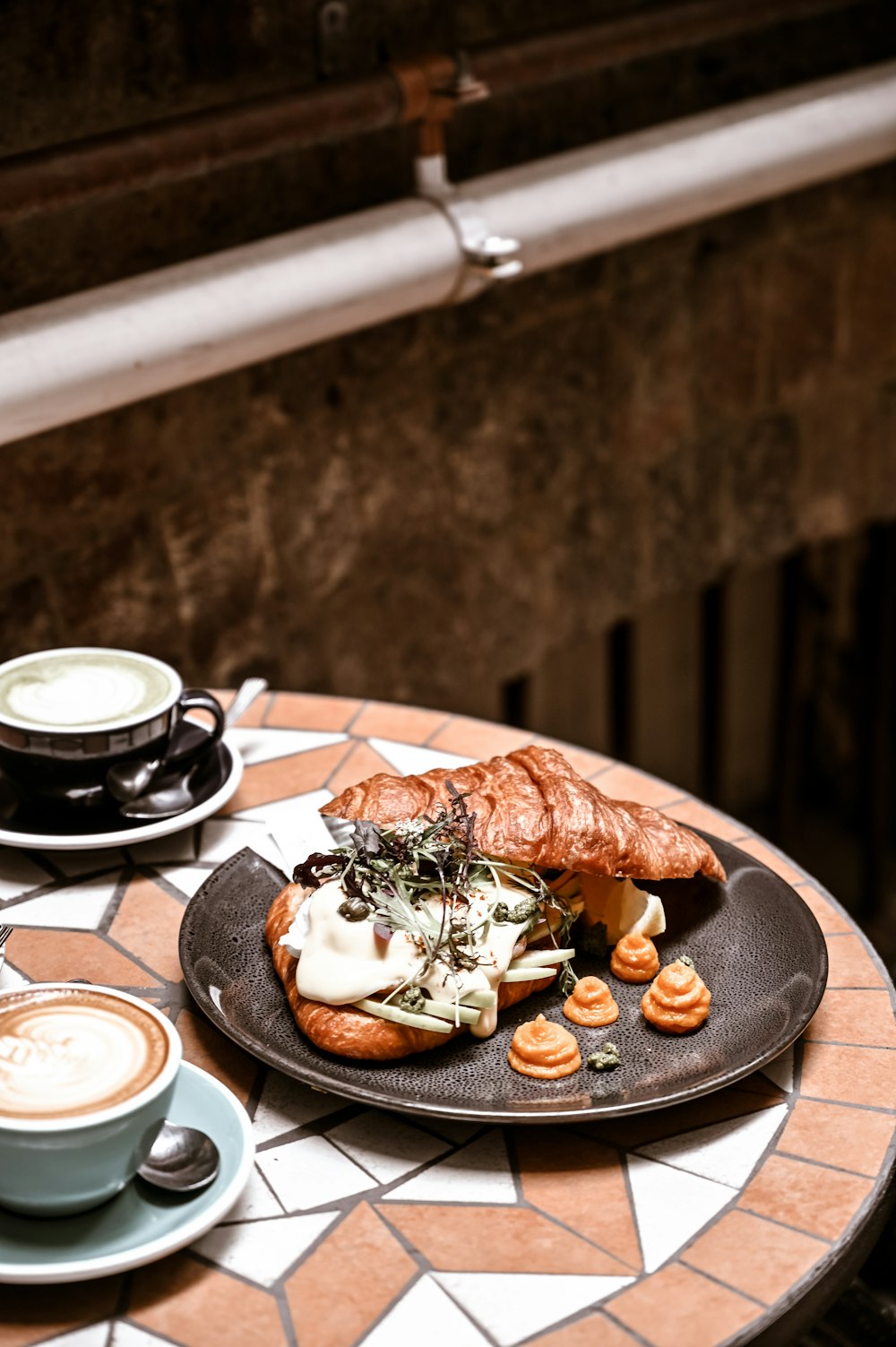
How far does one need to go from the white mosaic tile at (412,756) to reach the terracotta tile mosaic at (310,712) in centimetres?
7

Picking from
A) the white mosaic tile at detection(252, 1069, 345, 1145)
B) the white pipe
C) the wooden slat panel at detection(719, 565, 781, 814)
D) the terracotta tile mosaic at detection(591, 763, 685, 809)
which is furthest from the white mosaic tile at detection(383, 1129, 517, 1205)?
the wooden slat panel at detection(719, 565, 781, 814)

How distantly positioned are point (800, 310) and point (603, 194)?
105cm

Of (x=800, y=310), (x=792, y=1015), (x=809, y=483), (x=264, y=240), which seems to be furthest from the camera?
(x=809, y=483)

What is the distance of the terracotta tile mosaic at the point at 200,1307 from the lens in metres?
0.96

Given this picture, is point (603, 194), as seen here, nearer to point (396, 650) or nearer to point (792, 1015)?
point (396, 650)

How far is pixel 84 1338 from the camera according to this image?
0.95 meters

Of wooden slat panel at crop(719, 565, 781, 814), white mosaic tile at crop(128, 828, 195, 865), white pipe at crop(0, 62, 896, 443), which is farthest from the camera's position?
wooden slat panel at crop(719, 565, 781, 814)

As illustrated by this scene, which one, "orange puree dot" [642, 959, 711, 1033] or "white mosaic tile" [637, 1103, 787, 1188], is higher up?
"orange puree dot" [642, 959, 711, 1033]

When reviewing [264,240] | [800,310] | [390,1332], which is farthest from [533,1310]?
[800,310]

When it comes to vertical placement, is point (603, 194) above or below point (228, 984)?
above

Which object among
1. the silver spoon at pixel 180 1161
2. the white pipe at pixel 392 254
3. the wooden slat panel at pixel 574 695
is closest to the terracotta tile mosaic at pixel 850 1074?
the silver spoon at pixel 180 1161

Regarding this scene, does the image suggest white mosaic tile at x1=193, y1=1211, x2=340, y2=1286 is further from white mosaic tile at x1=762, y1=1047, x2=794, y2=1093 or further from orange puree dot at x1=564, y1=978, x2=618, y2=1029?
white mosaic tile at x1=762, y1=1047, x2=794, y2=1093

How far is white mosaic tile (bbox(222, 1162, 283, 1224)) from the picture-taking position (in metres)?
1.06

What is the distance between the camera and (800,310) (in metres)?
3.36
